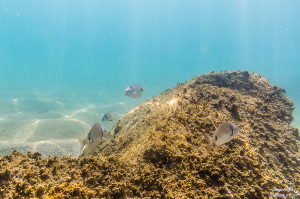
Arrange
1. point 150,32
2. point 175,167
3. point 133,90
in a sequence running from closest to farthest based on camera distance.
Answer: point 175,167, point 133,90, point 150,32

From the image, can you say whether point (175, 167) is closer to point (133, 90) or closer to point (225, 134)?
point (225, 134)

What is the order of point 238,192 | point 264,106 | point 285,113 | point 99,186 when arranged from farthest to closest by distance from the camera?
1. point 285,113
2. point 264,106
3. point 238,192
4. point 99,186

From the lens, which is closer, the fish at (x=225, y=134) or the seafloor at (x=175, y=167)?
the seafloor at (x=175, y=167)

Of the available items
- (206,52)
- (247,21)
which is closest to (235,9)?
(247,21)

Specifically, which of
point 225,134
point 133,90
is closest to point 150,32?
point 133,90

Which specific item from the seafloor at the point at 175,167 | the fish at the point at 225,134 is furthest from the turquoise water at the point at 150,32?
the fish at the point at 225,134

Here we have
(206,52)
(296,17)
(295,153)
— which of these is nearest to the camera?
(295,153)

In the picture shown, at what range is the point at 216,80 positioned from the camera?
5027 millimetres

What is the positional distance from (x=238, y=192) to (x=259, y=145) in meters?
1.32

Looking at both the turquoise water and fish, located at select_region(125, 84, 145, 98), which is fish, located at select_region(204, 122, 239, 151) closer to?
fish, located at select_region(125, 84, 145, 98)

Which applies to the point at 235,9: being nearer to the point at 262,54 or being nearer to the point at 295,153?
the point at 262,54

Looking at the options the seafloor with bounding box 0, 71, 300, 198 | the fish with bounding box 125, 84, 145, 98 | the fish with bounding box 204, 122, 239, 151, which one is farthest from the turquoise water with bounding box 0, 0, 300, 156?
the fish with bounding box 204, 122, 239, 151

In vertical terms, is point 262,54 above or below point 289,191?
above

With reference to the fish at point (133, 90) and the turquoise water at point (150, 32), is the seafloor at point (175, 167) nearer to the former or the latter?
the fish at point (133, 90)
